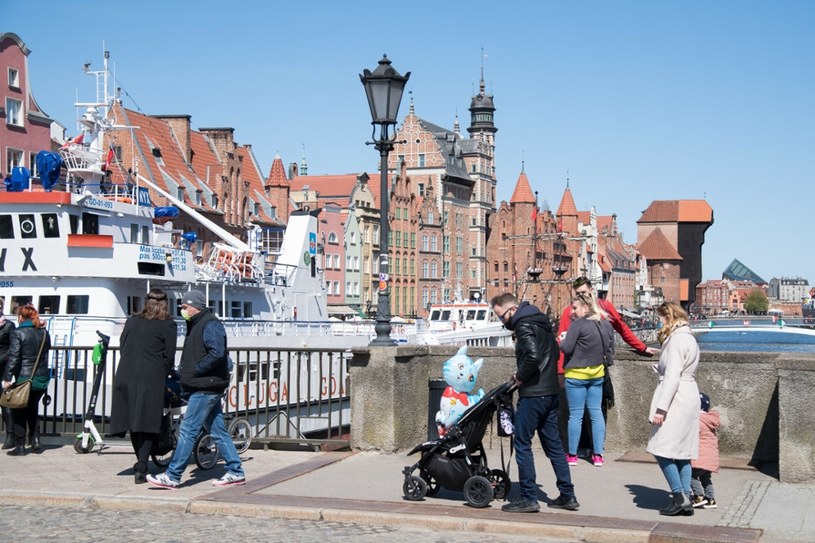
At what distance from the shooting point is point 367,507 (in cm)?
916

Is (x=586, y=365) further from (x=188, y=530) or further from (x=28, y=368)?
(x=28, y=368)

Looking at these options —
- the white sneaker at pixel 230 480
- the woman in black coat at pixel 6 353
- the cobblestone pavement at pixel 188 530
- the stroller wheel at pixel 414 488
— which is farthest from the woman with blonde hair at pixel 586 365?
the woman in black coat at pixel 6 353

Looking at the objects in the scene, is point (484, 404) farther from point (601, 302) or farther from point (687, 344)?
point (601, 302)

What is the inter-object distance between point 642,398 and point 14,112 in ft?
139

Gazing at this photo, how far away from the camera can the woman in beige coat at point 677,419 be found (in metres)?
8.67

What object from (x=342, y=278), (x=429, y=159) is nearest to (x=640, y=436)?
(x=342, y=278)

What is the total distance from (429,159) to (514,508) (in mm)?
106367

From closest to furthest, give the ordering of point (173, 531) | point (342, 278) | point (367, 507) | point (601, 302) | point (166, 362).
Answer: point (173, 531)
point (367, 507)
point (166, 362)
point (601, 302)
point (342, 278)

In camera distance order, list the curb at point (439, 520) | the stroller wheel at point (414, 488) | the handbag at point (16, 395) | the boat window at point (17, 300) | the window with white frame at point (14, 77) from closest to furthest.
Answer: the curb at point (439, 520) → the stroller wheel at point (414, 488) → the handbag at point (16, 395) → the boat window at point (17, 300) → the window with white frame at point (14, 77)

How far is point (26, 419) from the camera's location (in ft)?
41.1

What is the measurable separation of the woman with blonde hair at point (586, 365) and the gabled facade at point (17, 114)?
40.3m

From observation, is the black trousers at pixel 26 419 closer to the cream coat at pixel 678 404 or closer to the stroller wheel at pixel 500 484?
the stroller wheel at pixel 500 484

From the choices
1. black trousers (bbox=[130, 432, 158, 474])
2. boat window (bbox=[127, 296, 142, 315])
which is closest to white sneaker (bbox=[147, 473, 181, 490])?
black trousers (bbox=[130, 432, 158, 474])

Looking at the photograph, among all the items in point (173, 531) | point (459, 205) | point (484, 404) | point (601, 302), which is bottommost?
point (173, 531)
